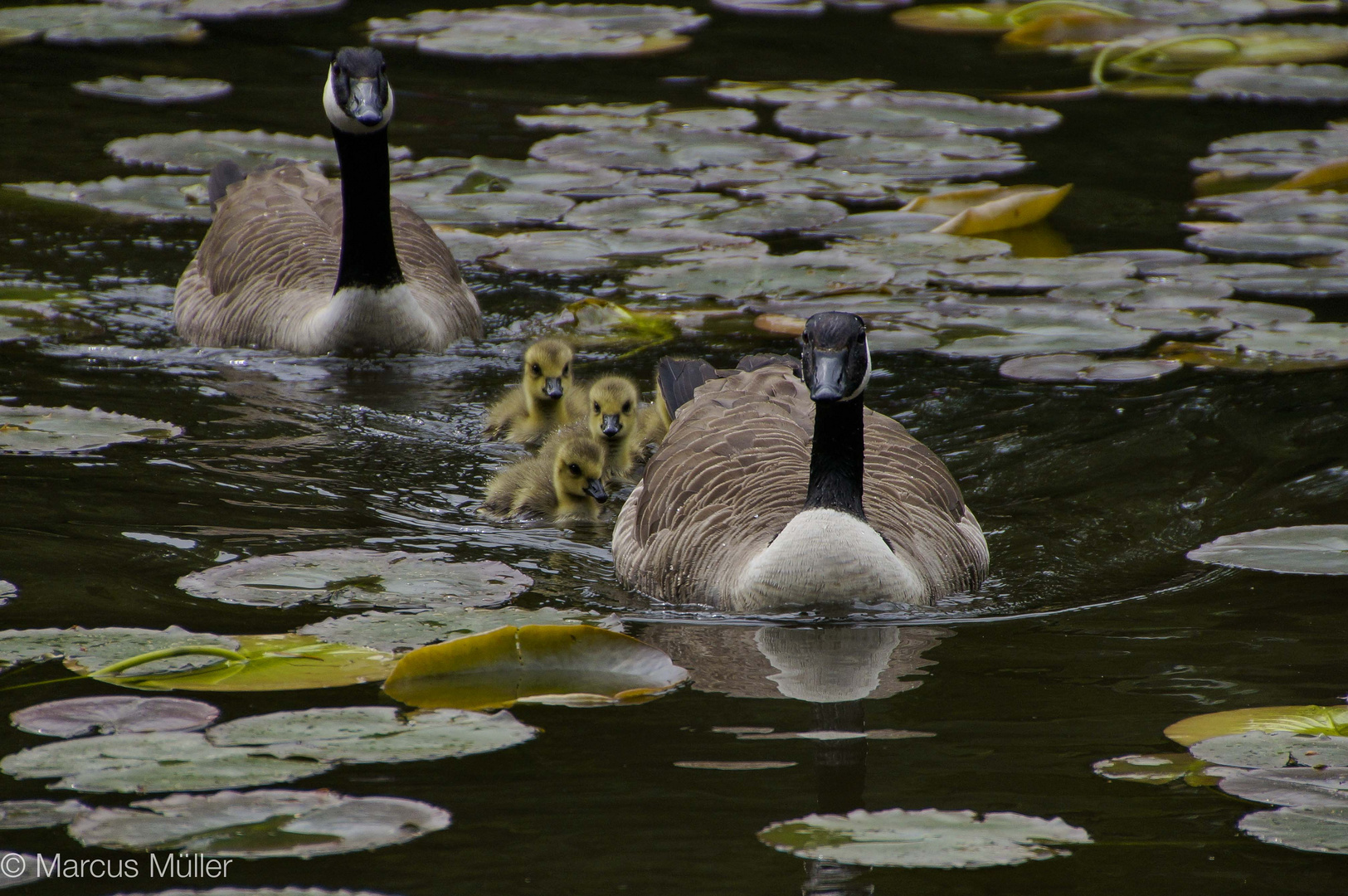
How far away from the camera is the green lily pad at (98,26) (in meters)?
15.6

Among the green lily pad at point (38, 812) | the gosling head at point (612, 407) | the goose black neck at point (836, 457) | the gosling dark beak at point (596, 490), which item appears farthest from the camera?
the gosling head at point (612, 407)

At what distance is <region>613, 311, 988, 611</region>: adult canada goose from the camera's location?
5898 mm

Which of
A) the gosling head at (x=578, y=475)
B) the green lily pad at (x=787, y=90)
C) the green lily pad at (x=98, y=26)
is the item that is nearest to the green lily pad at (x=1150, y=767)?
the gosling head at (x=578, y=475)

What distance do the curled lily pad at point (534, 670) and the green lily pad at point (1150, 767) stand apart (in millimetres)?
1287

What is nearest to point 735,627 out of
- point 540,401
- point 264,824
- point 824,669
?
point 824,669

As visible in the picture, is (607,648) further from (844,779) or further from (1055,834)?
(1055,834)

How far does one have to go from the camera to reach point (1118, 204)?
38.6ft

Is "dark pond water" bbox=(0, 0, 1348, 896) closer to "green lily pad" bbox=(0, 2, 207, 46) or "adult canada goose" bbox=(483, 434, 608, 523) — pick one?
"adult canada goose" bbox=(483, 434, 608, 523)

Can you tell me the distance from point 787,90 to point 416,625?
31.4 feet

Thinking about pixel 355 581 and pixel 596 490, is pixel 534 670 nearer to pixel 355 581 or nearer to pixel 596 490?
pixel 355 581

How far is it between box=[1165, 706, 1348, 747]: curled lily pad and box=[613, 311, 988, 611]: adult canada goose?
4.42 feet

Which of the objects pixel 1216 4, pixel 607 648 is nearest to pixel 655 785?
pixel 607 648

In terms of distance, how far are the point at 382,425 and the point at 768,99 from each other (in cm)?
657

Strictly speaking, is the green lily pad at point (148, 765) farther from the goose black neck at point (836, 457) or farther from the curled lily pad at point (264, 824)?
the goose black neck at point (836, 457)
